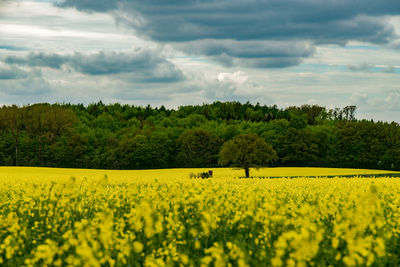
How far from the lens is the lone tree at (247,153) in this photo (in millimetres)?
48594

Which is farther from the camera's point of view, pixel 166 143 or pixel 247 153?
pixel 166 143

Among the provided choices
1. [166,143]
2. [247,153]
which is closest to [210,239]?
[247,153]

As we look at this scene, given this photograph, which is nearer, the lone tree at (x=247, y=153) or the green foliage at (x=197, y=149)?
the lone tree at (x=247, y=153)

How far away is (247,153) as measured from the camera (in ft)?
160

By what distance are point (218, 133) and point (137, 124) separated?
24.6 metres

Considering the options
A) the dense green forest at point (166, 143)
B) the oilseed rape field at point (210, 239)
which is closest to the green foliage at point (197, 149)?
the dense green forest at point (166, 143)

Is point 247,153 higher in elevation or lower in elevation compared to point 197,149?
lower

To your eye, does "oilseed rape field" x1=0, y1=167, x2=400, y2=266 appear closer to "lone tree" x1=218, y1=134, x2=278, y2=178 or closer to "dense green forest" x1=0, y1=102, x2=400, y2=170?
"lone tree" x1=218, y1=134, x2=278, y2=178

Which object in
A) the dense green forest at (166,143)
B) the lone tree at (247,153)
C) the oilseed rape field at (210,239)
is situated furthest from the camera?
the dense green forest at (166,143)

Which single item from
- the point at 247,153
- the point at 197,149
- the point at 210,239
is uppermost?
the point at 197,149

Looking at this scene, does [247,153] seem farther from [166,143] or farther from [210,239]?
[210,239]

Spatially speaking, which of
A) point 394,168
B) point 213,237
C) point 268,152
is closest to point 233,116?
point 394,168

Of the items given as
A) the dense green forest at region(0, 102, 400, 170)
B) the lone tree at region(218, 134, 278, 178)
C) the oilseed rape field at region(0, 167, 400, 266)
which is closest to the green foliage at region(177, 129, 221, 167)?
the dense green forest at region(0, 102, 400, 170)

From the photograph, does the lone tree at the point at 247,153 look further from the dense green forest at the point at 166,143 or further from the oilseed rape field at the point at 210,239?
the oilseed rape field at the point at 210,239
